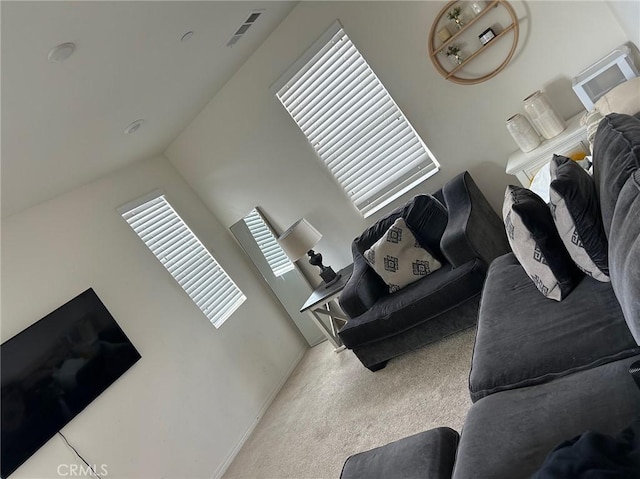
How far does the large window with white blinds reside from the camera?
3822 mm

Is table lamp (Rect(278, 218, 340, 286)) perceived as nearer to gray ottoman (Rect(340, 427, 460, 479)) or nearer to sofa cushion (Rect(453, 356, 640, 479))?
gray ottoman (Rect(340, 427, 460, 479))

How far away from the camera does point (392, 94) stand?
373 centimetres

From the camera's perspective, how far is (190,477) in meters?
3.52

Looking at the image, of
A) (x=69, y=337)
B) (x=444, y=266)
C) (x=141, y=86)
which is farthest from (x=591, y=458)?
(x=69, y=337)

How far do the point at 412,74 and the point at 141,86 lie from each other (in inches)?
77.8

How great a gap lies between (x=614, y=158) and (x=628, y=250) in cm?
43

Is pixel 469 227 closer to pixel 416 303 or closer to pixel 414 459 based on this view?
pixel 416 303

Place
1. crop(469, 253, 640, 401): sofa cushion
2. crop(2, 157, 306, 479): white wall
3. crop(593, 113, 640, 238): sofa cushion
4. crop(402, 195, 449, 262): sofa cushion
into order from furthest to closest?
crop(402, 195, 449, 262): sofa cushion, crop(2, 157, 306, 479): white wall, crop(469, 253, 640, 401): sofa cushion, crop(593, 113, 640, 238): sofa cushion

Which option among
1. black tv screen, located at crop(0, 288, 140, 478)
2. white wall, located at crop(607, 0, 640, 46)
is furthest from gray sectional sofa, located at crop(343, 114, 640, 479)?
black tv screen, located at crop(0, 288, 140, 478)

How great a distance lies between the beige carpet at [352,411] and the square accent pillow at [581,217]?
3.66 ft

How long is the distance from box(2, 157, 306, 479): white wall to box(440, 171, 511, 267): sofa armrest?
7.54ft

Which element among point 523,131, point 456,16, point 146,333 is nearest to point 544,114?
point 523,131

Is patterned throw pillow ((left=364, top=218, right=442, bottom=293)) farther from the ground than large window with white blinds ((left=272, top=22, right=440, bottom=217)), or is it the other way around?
large window with white blinds ((left=272, top=22, right=440, bottom=217))

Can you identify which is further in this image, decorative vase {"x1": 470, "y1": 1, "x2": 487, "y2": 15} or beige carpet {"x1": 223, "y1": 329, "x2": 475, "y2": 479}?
decorative vase {"x1": 470, "y1": 1, "x2": 487, "y2": 15}
